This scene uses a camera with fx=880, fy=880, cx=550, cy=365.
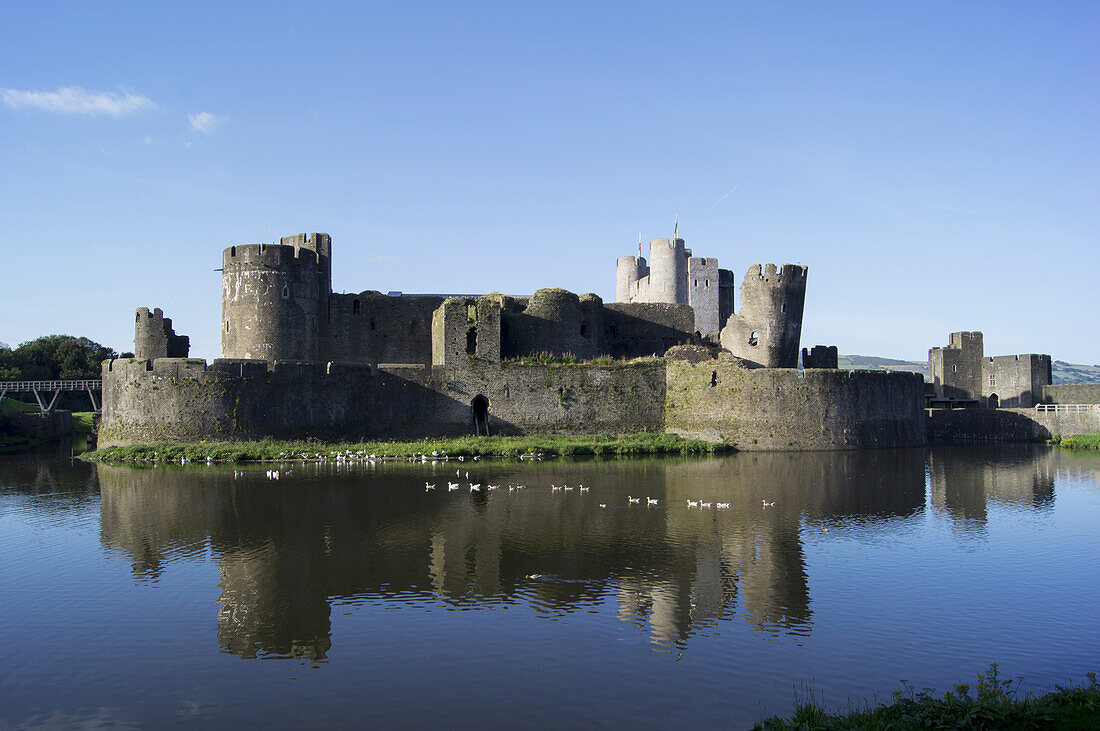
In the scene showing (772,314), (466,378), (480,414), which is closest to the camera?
(466,378)

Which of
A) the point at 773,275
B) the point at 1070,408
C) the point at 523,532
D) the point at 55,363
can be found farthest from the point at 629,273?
the point at 523,532

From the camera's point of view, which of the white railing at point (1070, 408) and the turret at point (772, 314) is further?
the white railing at point (1070, 408)

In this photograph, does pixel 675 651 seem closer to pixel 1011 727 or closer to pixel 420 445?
pixel 1011 727

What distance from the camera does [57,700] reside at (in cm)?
803

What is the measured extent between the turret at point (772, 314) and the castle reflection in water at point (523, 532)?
9573 mm

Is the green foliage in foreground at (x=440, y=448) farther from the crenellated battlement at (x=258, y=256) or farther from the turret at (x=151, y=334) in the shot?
the crenellated battlement at (x=258, y=256)

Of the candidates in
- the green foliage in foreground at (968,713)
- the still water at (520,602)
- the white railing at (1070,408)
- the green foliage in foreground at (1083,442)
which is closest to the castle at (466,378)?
the green foliage in foreground at (1083,442)

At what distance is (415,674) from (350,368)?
21.9 meters

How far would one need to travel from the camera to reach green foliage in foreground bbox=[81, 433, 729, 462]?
26.4m

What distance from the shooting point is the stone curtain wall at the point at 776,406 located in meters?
30.0

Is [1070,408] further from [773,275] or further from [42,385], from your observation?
[42,385]

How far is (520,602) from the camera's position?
11.1 m

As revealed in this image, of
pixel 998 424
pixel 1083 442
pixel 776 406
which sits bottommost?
pixel 1083 442

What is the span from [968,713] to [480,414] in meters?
25.6
